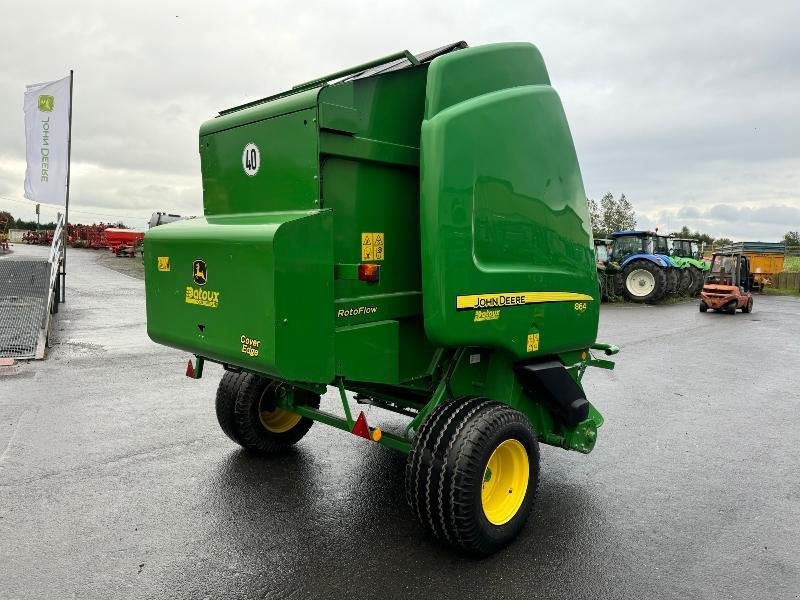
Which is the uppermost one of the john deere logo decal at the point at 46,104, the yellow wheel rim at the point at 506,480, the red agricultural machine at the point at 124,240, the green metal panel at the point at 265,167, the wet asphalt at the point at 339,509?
the john deere logo decal at the point at 46,104

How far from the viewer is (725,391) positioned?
741cm

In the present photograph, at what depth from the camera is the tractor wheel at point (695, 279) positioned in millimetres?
22547

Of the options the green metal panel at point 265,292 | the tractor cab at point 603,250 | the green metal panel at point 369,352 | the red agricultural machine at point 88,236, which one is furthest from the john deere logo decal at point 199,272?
the red agricultural machine at point 88,236

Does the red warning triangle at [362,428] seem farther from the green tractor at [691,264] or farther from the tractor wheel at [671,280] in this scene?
the green tractor at [691,264]

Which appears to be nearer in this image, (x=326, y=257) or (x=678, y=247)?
(x=326, y=257)

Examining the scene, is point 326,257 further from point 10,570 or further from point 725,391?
point 725,391

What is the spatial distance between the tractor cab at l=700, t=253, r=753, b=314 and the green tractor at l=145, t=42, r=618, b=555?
49.0 feet

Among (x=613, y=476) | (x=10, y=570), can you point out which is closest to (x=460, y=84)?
(x=613, y=476)

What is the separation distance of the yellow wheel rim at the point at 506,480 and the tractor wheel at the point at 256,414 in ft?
4.87

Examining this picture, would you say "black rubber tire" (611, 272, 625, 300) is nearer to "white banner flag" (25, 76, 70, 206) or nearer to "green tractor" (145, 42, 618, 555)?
"white banner flag" (25, 76, 70, 206)

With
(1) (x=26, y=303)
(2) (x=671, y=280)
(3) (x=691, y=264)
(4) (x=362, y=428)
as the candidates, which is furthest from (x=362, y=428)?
(3) (x=691, y=264)

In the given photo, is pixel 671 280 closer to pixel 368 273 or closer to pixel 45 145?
pixel 45 145

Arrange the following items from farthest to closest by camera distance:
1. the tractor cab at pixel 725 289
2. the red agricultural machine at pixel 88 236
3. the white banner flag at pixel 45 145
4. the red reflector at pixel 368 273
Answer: the red agricultural machine at pixel 88 236, the tractor cab at pixel 725 289, the white banner flag at pixel 45 145, the red reflector at pixel 368 273

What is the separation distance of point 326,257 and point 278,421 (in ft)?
7.01
